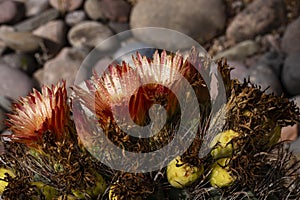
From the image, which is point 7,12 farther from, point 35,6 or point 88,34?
point 88,34

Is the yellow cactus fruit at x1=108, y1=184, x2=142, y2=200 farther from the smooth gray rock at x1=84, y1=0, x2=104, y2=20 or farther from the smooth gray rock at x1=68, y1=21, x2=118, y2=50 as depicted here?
the smooth gray rock at x1=84, y1=0, x2=104, y2=20

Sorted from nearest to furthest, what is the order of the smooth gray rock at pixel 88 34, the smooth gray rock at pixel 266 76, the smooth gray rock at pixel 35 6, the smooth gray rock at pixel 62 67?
1. the smooth gray rock at pixel 266 76
2. the smooth gray rock at pixel 62 67
3. the smooth gray rock at pixel 88 34
4. the smooth gray rock at pixel 35 6

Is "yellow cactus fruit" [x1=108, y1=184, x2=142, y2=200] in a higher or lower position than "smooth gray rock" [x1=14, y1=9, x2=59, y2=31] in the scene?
lower

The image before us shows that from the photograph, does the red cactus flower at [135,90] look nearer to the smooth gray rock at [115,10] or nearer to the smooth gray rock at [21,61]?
the smooth gray rock at [21,61]

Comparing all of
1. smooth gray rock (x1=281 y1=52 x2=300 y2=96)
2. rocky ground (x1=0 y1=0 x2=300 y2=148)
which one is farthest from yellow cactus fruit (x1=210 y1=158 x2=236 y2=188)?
rocky ground (x1=0 y1=0 x2=300 y2=148)

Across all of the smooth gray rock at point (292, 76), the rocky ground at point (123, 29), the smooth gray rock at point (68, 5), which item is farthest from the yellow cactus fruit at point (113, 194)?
Answer: the smooth gray rock at point (68, 5)

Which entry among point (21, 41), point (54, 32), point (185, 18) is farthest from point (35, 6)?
point (185, 18)

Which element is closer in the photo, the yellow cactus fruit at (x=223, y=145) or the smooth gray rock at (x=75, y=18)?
the yellow cactus fruit at (x=223, y=145)

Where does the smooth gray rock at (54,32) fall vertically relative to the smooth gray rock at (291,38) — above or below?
above
